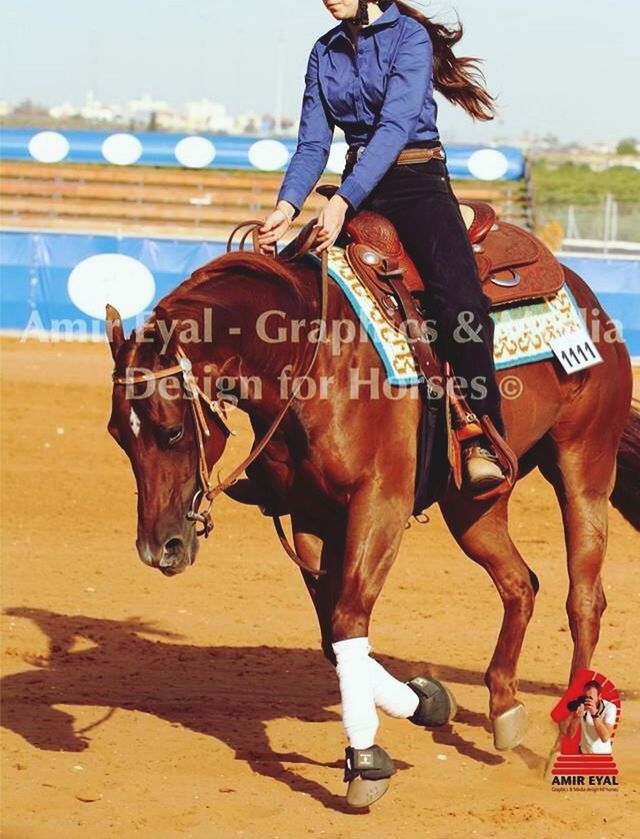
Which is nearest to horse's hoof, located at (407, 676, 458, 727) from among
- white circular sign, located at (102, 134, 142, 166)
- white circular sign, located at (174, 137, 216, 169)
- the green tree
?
white circular sign, located at (102, 134, 142, 166)

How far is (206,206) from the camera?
33844 mm

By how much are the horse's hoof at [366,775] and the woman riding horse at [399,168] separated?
119 centimetres

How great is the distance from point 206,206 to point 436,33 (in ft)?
92.9

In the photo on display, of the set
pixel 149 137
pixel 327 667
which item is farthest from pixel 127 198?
pixel 327 667

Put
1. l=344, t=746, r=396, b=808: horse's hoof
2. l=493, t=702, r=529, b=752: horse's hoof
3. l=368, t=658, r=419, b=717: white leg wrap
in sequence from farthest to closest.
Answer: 1. l=493, t=702, r=529, b=752: horse's hoof
2. l=368, t=658, r=419, b=717: white leg wrap
3. l=344, t=746, r=396, b=808: horse's hoof

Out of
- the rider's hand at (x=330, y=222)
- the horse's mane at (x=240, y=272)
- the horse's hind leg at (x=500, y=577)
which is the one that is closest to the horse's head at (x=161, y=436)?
the horse's mane at (x=240, y=272)

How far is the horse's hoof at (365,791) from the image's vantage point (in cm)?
516

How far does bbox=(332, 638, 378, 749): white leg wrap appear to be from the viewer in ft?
16.9

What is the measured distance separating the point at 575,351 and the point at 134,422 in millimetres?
2238

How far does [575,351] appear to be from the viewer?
20.4 feet

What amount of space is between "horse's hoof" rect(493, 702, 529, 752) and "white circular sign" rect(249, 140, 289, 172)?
24155 millimetres

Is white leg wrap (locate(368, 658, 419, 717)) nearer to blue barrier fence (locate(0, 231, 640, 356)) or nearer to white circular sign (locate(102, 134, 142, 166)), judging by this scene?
blue barrier fence (locate(0, 231, 640, 356))

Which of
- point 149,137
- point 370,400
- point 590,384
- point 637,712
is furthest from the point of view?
point 149,137

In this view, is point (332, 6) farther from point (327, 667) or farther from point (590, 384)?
point (327, 667)
